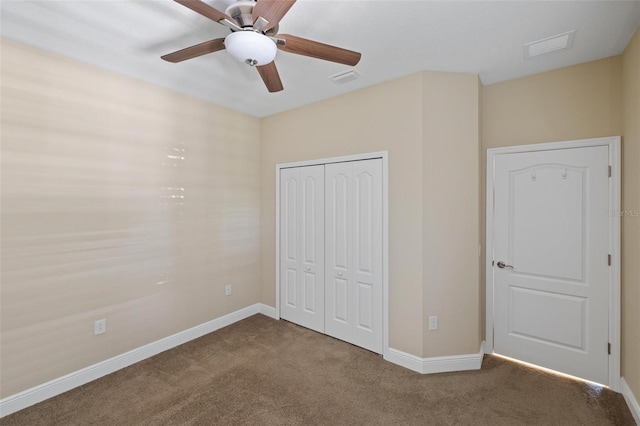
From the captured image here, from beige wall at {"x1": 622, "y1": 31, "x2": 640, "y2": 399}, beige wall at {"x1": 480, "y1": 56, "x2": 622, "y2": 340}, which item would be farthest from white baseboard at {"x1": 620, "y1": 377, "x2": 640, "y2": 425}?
beige wall at {"x1": 480, "y1": 56, "x2": 622, "y2": 340}

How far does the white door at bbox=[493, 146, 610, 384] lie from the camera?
238 centimetres

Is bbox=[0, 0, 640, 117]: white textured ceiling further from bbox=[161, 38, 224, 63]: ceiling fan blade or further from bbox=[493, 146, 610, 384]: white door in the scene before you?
bbox=[493, 146, 610, 384]: white door

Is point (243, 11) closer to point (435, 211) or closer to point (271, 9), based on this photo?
point (271, 9)

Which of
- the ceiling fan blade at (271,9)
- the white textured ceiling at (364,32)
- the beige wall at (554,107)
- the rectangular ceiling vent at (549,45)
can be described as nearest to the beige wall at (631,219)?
the beige wall at (554,107)

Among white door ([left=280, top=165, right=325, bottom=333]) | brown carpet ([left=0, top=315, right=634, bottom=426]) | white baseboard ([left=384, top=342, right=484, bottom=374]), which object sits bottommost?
brown carpet ([left=0, top=315, right=634, bottom=426])

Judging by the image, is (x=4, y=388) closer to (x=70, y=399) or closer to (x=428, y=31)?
(x=70, y=399)

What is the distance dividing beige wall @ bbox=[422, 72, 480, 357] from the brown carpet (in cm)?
39

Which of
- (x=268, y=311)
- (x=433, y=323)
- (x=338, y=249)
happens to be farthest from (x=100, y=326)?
(x=433, y=323)

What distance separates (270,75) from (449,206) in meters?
1.87

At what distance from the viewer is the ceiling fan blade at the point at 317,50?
5.40ft

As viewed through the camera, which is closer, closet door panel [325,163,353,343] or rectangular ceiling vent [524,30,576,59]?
rectangular ceiling vent [524,30,576,59]

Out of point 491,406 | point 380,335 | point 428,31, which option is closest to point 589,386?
point 491,406

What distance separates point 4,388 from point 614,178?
4.86 meters

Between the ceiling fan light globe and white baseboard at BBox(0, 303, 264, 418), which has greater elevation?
the ceiling fan light globe
